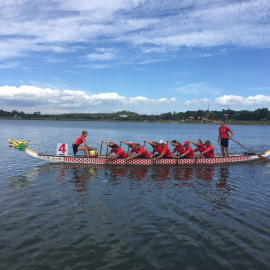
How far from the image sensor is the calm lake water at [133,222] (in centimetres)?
618

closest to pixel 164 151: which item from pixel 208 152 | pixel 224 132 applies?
pixel 208 152

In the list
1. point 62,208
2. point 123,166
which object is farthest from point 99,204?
point 123,166

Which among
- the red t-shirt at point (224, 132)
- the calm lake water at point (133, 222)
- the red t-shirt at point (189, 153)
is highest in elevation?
the red t-shirt at point (224, 132)

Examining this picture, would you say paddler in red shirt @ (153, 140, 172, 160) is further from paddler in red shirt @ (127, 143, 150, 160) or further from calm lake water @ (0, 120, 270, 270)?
calm lake water @ (0, 120, 270, 270)

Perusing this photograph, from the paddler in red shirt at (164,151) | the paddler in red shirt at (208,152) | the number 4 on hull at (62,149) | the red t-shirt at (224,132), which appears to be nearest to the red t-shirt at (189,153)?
the paddler in red shirt at (208,152)

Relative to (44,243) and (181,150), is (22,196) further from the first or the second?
(181,150)

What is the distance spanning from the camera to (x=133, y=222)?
8.16 metres

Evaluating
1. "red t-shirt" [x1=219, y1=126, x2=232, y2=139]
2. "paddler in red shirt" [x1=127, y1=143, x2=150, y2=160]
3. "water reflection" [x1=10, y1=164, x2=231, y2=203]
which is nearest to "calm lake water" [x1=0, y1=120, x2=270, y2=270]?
"water reflection" [x1=10, y1=164, x2=231, y2=203]

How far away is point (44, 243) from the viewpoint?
6.78 m

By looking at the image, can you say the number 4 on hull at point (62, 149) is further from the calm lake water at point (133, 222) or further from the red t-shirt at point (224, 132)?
the red t-shirt at point (224, 132)

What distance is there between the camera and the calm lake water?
6.18 metres

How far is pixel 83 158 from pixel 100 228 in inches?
407

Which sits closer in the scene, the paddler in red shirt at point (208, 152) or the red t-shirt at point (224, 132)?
the paddler in red shirt at point (208, 152)

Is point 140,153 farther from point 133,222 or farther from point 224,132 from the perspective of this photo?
point 133,222
